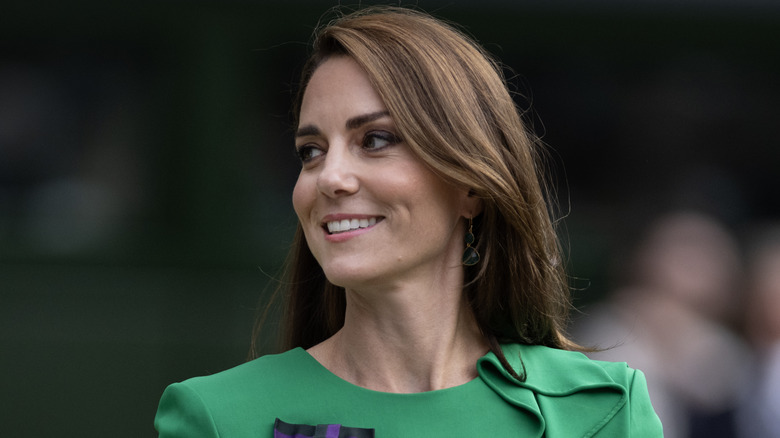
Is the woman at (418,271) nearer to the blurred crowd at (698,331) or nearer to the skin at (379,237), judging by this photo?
the skin at (379,237)

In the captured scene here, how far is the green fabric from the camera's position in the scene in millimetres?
2299

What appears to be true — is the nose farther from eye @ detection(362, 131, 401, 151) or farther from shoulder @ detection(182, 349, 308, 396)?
shoulder @ detection(182, 349, 308, 396)

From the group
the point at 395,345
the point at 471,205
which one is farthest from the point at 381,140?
the point at 395,345

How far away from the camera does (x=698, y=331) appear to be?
514 cm

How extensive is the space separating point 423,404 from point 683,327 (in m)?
3.03

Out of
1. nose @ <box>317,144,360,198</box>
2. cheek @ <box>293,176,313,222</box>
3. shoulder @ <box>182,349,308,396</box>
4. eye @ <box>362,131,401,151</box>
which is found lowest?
shoulder @ <box>182,349,308,396</box>

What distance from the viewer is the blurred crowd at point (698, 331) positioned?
4.96 m

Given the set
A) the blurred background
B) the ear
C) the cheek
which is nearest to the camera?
the cheek

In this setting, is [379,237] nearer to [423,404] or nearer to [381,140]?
[381,140]

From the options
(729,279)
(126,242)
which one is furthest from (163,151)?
(729,279)

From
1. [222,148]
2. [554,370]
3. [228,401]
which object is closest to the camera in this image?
[228,401]

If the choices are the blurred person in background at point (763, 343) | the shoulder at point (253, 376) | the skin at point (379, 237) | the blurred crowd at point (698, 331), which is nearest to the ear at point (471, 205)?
the skin at point (379, 237)

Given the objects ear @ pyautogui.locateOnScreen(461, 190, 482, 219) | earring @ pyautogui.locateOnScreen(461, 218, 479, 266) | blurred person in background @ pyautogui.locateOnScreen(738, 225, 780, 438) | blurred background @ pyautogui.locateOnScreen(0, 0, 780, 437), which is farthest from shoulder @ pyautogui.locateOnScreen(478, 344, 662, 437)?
A: blurred background @ pyautogui.locateOnScreen(0, 0, 780, 437)

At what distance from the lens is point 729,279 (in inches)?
224
